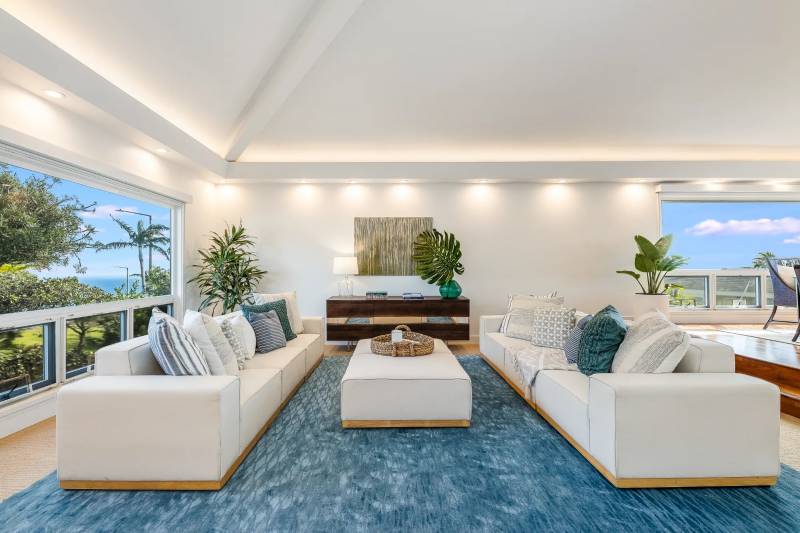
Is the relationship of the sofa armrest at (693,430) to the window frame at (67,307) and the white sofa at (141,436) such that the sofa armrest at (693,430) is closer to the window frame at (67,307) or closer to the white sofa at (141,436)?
the white sofa at (141,436)

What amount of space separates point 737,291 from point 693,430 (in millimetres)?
6119

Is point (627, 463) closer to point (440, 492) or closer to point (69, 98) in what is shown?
point (440, 492)

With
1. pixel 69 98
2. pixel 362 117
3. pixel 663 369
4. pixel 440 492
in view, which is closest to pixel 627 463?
pixel 663 369

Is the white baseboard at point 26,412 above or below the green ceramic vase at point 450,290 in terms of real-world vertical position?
below

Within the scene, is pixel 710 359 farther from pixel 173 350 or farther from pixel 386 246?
pixel 386 246

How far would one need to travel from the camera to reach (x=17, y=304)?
106 inches

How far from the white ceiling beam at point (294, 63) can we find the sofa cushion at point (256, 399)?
273 centimetres

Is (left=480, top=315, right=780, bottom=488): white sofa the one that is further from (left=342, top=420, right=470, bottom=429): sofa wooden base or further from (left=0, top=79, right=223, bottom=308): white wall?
(left=0, top=79, right=223, bottom=308): white wall

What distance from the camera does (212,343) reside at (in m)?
2.46

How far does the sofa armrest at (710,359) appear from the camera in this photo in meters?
2.13

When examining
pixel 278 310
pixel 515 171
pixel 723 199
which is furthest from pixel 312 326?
pixel 723 199

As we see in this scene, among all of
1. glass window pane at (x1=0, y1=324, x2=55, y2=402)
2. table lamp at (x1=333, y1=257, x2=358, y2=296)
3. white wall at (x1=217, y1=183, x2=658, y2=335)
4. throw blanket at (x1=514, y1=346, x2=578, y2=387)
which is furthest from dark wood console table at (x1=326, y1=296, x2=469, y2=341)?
glass window pane at (x1=0, y1=324, x2=55, y2=402)

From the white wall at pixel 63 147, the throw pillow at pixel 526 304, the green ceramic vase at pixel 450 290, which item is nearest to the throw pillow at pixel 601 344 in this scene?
the throw pillow at pixel 526 304

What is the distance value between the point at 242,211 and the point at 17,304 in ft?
10.1
